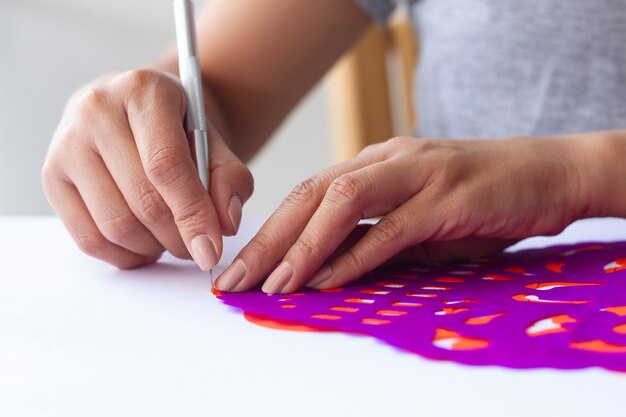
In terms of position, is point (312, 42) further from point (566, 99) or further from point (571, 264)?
point (571, 264)

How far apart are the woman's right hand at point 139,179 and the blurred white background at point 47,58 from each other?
1723 mm

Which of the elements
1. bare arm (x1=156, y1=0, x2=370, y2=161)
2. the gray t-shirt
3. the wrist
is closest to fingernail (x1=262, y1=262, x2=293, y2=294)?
the wrist

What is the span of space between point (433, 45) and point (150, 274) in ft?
2.16

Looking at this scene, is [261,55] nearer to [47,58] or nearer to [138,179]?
[138,179]

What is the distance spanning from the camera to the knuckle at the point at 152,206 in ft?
1.77

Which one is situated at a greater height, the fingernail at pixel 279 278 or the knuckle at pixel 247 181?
the knuckle at pixel 247 181

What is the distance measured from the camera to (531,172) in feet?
1.81

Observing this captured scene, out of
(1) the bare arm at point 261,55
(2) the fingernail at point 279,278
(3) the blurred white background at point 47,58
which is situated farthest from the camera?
(3) the blurred white background at point 47,58

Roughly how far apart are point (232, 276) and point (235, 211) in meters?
0.06

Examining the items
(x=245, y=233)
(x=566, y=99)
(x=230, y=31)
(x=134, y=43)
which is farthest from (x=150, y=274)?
(x=134, y=43)

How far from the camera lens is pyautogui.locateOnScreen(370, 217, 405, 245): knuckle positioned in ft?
1.65

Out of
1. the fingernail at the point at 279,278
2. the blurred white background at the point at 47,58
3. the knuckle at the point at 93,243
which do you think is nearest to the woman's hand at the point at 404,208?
the fingernail at the point at 279,278

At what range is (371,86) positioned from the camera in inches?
59.4

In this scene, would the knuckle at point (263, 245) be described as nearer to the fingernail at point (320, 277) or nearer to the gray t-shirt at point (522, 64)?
the fingernail at point (320, 277)
